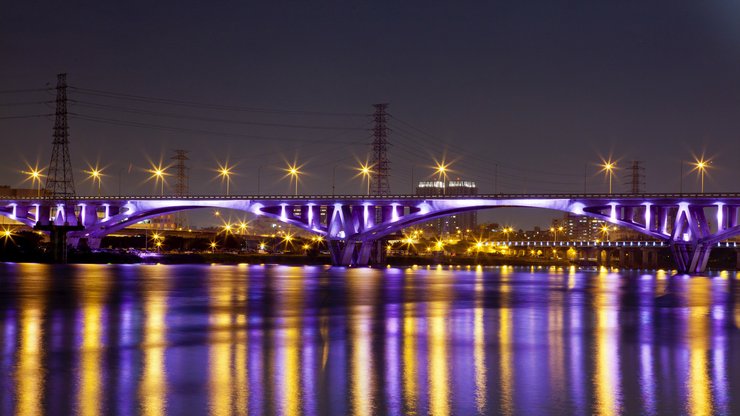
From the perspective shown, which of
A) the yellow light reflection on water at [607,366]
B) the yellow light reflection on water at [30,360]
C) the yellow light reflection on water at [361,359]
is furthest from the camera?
the yellow light reflection on water at [607,366]

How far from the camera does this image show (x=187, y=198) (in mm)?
143125

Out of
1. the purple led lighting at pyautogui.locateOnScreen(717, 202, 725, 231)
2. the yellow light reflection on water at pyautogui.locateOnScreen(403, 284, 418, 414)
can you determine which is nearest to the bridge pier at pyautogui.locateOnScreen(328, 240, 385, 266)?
the purple led lighting at pyautogui.locateOnScreen(717, 202, 725, 231)

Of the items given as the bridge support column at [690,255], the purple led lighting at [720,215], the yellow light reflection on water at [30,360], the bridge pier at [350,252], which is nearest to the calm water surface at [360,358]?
the yellow light reflection on water at [30,360]

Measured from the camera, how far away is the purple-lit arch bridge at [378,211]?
11775 centimetres

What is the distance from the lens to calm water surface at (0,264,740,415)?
60.4 ft

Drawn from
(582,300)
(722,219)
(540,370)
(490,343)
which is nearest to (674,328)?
(490,343)

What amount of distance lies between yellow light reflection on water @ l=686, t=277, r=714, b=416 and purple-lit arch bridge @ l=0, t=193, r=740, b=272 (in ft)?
241

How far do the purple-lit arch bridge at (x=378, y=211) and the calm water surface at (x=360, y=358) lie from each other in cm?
7544

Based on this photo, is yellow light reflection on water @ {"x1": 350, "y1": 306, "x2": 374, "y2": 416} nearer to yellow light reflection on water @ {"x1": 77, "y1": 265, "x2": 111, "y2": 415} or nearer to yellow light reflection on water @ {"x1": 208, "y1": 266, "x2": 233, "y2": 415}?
yellow light reflection on water @ {"x1": 208, "y1": 266, "x2": 233, "y2": 415}

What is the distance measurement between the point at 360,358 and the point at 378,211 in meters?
123

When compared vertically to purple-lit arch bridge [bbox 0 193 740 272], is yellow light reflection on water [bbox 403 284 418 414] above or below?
below

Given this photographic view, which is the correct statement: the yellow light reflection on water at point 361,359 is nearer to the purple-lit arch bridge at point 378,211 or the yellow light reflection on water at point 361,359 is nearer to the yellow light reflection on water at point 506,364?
the yellow light reflection on water at point 506,364

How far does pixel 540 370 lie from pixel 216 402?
327 inches

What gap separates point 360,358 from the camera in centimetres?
2447
